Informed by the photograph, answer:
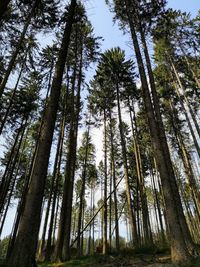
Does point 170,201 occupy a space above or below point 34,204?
above

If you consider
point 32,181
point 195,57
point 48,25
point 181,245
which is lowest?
point 181,245

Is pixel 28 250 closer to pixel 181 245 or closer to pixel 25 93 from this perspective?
pixel 181 245

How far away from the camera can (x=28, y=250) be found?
11.5 ft

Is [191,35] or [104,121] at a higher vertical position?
[191,35]

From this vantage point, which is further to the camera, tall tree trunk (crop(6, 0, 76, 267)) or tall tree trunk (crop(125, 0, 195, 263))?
tall tree trunk (crop(125, 0, 195, 263))

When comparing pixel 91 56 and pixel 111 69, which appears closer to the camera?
pixel 91 56

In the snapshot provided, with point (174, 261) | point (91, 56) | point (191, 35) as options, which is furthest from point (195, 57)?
point (174, 261)

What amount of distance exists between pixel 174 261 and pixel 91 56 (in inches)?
460

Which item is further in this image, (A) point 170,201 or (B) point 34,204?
(A) point 170,201

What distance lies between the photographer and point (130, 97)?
725 inches

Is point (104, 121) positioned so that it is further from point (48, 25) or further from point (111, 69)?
point (48, 25)

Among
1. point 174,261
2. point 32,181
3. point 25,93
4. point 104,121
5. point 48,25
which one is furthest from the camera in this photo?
point 104,121

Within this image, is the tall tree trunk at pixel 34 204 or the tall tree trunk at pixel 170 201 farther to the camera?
the tall tree trunk at pixel 170 201

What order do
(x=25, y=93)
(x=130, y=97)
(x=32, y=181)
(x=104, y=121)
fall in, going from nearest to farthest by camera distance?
(x=32, y=181), (x=25, y=93), (x=130, y=97), (x=104, y=121)
